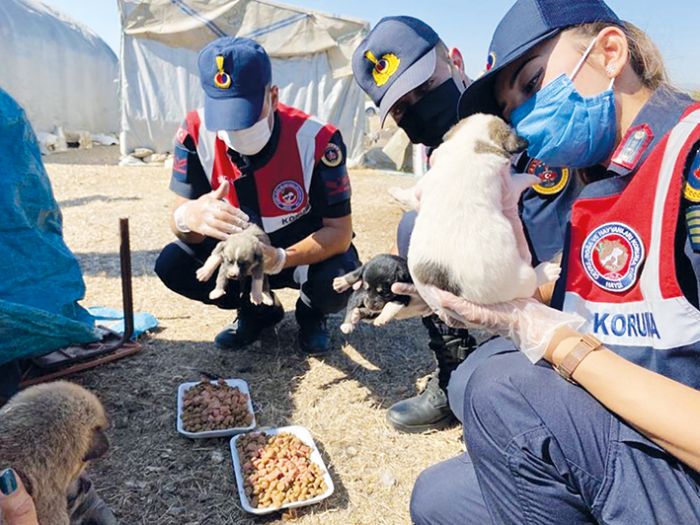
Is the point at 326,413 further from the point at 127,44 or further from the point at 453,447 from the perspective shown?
the point at 127,44

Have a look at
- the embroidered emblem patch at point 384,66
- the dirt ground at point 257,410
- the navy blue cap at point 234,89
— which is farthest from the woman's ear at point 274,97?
the dirt ground at point 257,410

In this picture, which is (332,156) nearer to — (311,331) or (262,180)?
(262,180)

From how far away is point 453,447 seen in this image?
108 inches

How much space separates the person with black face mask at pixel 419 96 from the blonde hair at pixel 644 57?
1.04 m

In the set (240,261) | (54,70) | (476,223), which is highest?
(476,223)

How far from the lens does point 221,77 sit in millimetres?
3025

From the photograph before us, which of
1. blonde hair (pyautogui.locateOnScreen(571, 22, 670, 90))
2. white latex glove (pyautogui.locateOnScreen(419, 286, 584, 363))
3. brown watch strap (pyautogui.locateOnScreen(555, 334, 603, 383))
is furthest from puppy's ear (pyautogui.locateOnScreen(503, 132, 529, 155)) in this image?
brown watch strap (pyautogui.locateOnScreen(555, 334, 603, 383))

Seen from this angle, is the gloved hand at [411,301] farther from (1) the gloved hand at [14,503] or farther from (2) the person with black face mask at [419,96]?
(1) the gloved hand at [14,503]

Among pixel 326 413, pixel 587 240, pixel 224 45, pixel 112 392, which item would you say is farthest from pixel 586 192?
pixel 112 392

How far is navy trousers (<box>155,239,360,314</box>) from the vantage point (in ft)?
11.1

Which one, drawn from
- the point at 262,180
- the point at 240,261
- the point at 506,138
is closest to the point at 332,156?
the point at 262,180

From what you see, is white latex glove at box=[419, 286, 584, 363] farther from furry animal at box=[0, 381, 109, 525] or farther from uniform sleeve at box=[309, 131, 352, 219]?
uniform sleeve at box=[309, 131, 352, 219]

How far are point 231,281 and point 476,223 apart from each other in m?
1.98

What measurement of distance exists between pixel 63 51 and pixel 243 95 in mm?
16686
